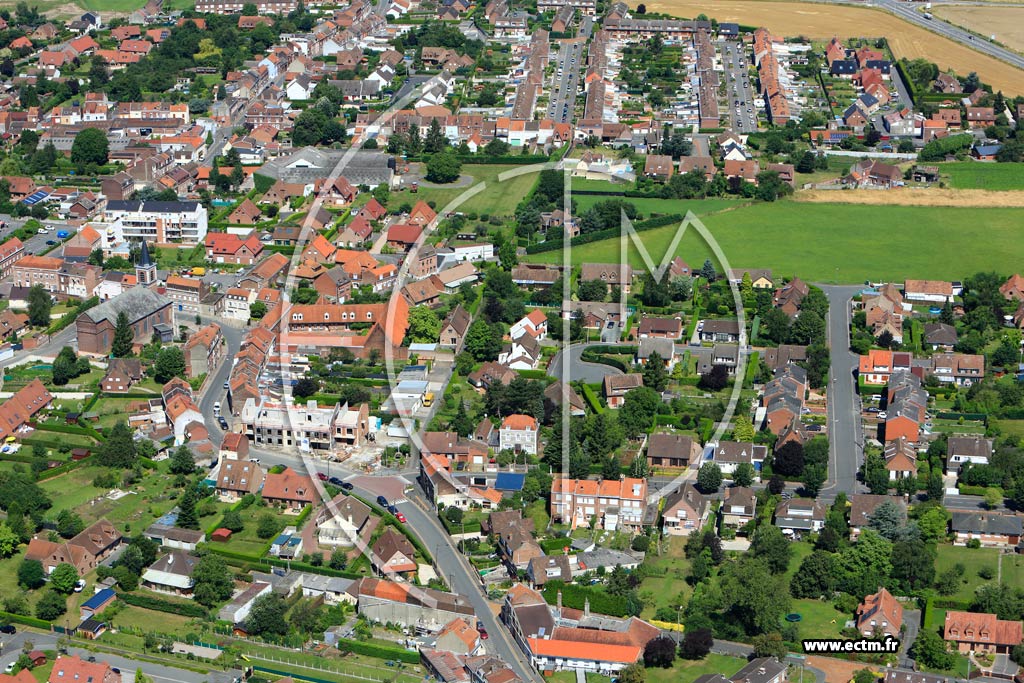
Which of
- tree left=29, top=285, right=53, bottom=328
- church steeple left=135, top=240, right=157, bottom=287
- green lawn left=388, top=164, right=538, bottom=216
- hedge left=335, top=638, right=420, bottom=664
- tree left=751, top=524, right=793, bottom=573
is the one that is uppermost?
tree left=751, top=524, right=793, bottom=573

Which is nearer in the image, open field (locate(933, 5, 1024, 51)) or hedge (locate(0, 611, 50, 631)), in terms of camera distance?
hedge (locate(0, 611, 50, 631))

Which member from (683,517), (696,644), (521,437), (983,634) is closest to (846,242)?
(521,437)

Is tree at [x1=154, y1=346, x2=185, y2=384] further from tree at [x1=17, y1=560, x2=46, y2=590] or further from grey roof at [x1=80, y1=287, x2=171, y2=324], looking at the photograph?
tree at [x1=17, y1=560, x2=46, y2=590]

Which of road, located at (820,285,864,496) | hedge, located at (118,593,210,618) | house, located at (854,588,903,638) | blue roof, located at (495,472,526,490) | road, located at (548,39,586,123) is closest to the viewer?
house, located at (854,588,903,638)

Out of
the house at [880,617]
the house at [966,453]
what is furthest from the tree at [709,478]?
the house at [880,617]

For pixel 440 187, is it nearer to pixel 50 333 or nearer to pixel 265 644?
pixel 50 333

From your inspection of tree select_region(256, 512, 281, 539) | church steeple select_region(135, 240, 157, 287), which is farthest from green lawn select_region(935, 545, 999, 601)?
church steeple select_region(135, 240, 157, 287)

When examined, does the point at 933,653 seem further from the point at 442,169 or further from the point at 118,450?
the point at 442,169
